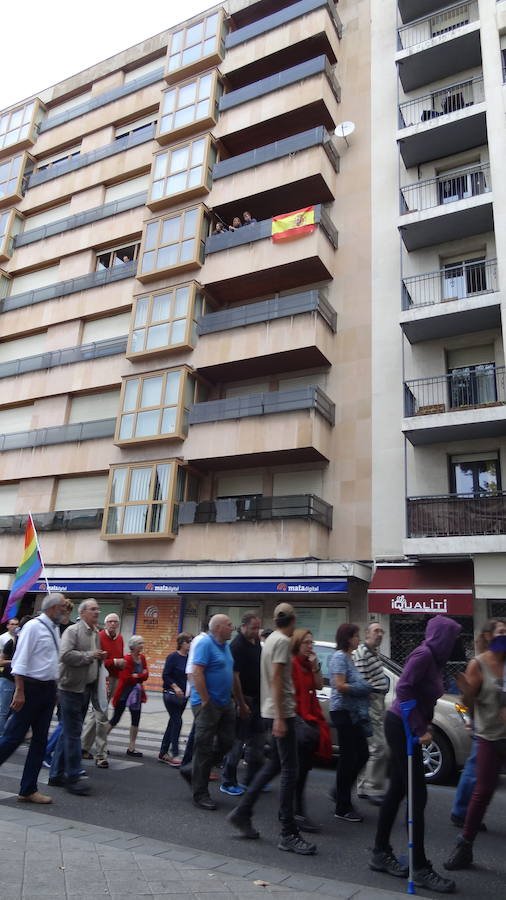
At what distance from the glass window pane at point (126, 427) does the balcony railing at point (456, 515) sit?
9.87 metres

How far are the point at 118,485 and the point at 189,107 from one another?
609 inches

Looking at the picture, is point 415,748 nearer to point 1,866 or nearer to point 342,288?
point 1,866

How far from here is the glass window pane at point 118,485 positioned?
21.6 m

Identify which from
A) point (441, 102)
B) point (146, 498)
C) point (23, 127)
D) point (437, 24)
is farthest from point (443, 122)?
point (23, 127)

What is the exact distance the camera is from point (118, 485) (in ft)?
71.2

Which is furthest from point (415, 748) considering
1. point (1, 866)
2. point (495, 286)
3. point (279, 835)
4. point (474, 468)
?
point (495, 286)

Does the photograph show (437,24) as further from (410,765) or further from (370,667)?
(410,765)

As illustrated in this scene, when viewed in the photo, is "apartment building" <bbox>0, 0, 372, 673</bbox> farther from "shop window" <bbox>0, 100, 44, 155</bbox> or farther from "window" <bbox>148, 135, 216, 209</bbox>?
"shop window" <bbox>0, 100, 44, 155</bbox>

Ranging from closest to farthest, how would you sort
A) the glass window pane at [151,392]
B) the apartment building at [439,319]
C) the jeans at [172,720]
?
the jeans at [172,720] < the apartment building at [439,319] < the glass window pane at [151,392]

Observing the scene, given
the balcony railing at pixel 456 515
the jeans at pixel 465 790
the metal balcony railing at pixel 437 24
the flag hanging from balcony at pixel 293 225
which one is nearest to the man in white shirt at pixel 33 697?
the jeans at pixel 465 790

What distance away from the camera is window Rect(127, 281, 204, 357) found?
2211 cm

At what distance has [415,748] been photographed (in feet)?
15.0

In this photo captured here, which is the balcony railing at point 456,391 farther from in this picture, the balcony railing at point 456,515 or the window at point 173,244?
the window at point 173,244

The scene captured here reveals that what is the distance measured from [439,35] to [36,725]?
22.9 meters
